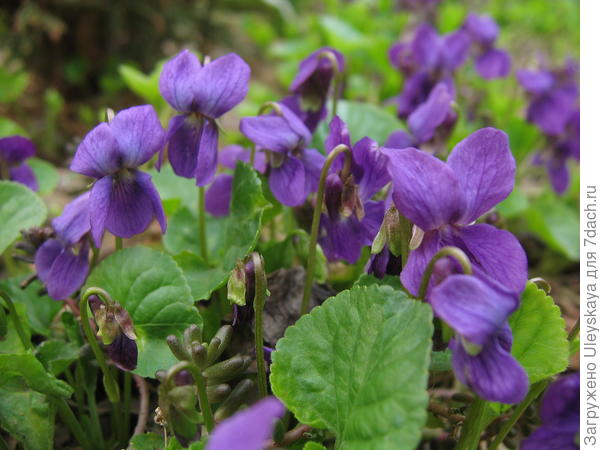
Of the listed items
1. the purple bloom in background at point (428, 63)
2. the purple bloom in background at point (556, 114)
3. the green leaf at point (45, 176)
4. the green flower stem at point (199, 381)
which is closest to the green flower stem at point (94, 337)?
the green flower stem at point (199, 381)

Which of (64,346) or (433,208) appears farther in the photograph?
A: (64,346)

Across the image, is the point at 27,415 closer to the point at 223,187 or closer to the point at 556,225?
the point at 223,187

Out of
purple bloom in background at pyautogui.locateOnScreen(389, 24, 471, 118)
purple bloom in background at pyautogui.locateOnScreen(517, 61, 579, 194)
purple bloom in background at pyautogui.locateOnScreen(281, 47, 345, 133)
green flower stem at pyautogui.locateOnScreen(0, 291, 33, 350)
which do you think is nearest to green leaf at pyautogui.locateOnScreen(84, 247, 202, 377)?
green flower stem at pyautogui.locateOnScreen(0, 291, 33, 350)

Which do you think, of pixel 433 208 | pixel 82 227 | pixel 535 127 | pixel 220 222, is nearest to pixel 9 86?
pixel 220 222

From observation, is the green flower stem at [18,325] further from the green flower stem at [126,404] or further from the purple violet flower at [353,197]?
the purple violet flower at [353,197]
